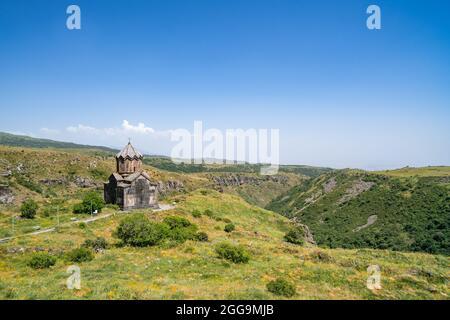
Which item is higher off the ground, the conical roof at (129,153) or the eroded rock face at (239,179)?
the conical roof at (129,153)

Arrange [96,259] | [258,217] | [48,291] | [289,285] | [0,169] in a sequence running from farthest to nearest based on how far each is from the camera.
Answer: [0,169]
[258,217]
[96,259]
[289,285]
[48,291]

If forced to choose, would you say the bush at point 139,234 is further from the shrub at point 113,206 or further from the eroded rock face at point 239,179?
the eroded rock face at point 239,179

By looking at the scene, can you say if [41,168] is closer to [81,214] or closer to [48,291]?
[81,214]

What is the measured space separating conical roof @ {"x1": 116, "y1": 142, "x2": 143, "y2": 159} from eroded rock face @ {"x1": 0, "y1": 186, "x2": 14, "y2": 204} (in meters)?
A: 33.1

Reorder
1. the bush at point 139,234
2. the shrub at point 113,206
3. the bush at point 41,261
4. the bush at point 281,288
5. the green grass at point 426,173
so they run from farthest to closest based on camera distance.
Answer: the green grass at point 426,173, the shrub at point 113,206, the bush at point 139,234, the bush at point 41,261, the bush at point 281,288

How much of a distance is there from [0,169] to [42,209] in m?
51.0

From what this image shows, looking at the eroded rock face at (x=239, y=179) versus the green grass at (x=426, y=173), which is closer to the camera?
the green grass at (x=426, y=173)

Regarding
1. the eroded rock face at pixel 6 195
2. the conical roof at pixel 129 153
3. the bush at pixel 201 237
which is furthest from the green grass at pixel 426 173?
the eroded rock face at pixel 6 195

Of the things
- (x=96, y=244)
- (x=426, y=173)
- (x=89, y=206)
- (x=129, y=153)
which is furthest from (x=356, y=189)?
(x=96, y=244)

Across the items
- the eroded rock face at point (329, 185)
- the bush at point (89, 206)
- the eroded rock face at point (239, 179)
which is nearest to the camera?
the bush at point (89, 206)

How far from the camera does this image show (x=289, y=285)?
47.4 ft

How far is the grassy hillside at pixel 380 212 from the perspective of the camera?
5981 centimetres

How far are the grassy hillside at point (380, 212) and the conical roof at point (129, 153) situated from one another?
41905mm

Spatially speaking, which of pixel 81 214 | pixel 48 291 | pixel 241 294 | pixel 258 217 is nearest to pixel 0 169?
pixel 81 214
